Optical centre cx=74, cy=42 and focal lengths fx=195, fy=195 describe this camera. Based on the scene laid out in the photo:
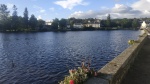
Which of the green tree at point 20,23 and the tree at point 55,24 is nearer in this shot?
the green tree at point 20,23

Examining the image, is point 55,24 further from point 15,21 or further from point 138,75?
point 138,75

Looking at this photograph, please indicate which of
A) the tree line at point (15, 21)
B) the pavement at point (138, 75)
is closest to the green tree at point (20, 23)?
the tree line at point (15, 21)

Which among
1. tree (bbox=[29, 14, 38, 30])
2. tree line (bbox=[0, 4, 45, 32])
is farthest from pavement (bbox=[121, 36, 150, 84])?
tree (bbox=[29, 14, 38, 30])

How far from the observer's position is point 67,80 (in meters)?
6.87

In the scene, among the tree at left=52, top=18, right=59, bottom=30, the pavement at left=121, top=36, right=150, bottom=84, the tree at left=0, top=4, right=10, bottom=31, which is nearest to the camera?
the pavement at left=121, top=36, right=150, bottom=84

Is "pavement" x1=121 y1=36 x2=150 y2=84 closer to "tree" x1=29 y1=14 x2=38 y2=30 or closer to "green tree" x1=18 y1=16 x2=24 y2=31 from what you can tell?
"green tree" x1=18 y1=16 x2=24 y2=31

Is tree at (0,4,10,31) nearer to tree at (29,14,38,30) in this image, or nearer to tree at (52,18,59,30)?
tree at (29,14,38,30)

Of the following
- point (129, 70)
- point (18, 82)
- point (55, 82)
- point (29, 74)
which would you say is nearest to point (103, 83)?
point (129, 70)

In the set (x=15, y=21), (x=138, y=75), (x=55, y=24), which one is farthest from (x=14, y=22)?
(x=138, y=75)

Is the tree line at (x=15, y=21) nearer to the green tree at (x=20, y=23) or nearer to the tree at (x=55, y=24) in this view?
the green tree at (x=20, y=23)

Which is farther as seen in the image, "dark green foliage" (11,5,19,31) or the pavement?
"dark green foliage" (11,5,19,31)

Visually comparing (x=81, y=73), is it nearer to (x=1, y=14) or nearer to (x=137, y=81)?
(x=137, y=81)

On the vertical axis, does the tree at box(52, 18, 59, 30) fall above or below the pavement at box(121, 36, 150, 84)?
above

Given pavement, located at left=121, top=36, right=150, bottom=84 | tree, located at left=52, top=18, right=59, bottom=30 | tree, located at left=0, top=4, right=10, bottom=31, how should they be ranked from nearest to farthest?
pavement, located at left=121, top=36, right=150, bottom=84
tree, located at left=0, top=4, right=10, bottom=31
tree, located at left=52, top=18, right=59, bottom=30
